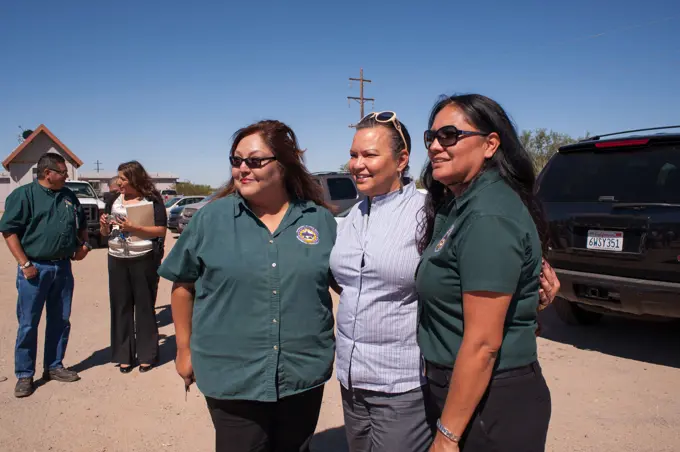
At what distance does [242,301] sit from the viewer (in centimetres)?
214

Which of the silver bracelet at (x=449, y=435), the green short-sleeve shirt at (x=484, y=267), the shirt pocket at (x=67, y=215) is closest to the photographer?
the green short-sleeve shirt at (x=484, y=267)

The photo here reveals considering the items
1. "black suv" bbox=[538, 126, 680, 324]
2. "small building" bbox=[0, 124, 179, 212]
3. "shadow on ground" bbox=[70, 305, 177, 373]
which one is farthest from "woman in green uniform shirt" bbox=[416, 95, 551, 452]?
"small building" bbox=[0, 124, 179, 212]

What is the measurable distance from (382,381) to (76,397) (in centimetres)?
353

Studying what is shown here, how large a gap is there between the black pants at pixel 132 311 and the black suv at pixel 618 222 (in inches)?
159

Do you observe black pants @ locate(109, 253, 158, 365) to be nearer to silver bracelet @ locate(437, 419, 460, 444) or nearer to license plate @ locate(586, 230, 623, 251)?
silver bracelet @ locate(437, 419, 460, 444)

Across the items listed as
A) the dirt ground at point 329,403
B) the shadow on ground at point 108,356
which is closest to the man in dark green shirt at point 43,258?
the dirt ground at point 329,403

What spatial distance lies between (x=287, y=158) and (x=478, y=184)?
3.44 feet

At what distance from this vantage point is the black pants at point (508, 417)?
1.63 metres

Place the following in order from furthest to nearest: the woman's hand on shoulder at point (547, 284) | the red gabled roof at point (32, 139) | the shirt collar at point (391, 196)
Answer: the red gabled roof at point (32, 139) → the shirt collar at point (391, 196) → the woman's hand on shoulder at point (547, 284)

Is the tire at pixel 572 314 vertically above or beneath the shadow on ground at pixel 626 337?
above

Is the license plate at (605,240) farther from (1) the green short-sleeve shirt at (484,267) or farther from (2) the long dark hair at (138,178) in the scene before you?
(2) the long dark hair at (138,178)

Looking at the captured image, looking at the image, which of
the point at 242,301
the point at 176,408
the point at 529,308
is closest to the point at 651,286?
the point at 529,308

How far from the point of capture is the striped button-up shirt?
203 centimetres

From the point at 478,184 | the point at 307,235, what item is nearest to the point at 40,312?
the point at 307,235
